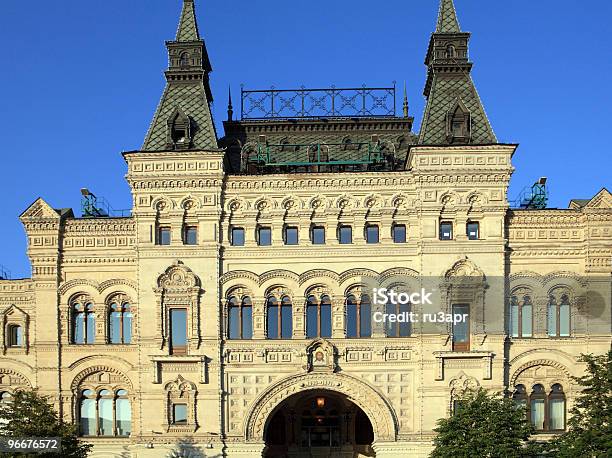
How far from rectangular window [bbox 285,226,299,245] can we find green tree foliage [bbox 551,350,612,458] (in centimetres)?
1710

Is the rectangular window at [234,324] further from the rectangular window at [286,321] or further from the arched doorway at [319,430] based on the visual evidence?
the arched doorway at [319,430]

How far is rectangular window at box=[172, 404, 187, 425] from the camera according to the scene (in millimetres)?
41719

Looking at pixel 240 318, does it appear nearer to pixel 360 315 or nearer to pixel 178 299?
pixel 178 299

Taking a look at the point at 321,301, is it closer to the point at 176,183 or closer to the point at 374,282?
the point at 374,282

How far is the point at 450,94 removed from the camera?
45719mm

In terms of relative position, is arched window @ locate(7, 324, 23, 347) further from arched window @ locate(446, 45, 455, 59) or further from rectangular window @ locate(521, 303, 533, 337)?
arched window @ locate(446, 45, 455, 59)

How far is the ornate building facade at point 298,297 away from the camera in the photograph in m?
41.5

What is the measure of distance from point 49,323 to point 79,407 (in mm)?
5285

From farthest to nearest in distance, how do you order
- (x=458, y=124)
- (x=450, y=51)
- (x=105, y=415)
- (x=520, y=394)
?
1. (x=450, y=51)
2. (x=458, y=124)
3. (x=105, y=415)
4. (x=520, y=394)

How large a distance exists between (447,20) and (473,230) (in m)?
14.5

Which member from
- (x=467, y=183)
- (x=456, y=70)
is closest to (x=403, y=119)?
(x=456, y=70)

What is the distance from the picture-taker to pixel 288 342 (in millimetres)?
41938

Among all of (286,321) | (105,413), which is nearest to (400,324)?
→ (286,321)

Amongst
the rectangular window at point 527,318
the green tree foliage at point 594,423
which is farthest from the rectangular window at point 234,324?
the green tree foliage at point 594,423
